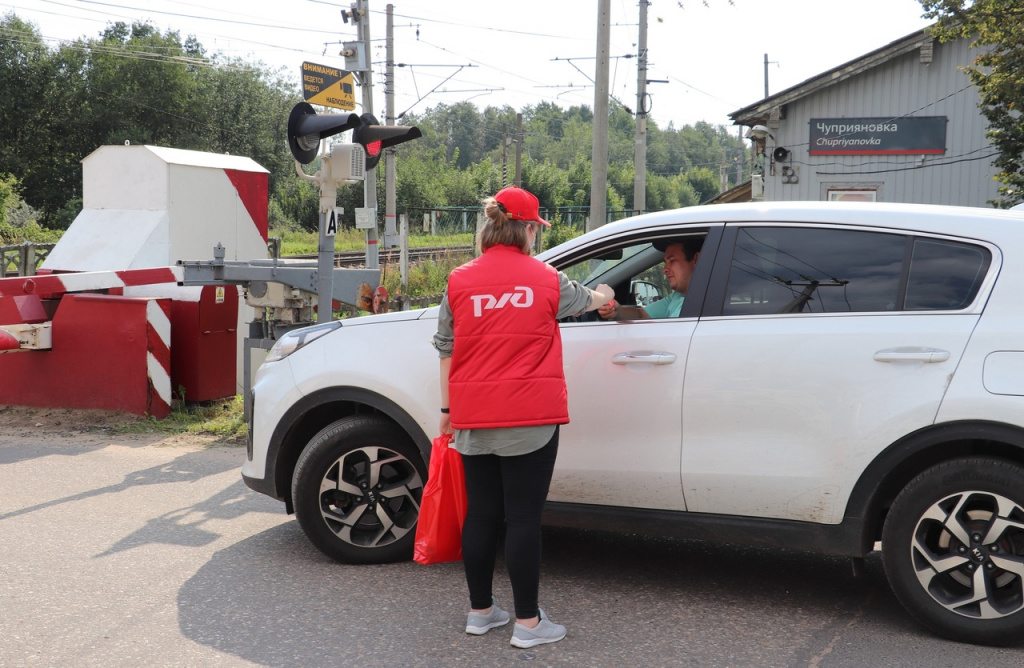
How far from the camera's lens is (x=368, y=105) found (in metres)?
15.1

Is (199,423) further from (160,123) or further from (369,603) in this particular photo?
(160,123)

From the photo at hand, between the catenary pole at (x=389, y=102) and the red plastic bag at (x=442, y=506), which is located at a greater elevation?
the catenary pole at (x=389, y=102)

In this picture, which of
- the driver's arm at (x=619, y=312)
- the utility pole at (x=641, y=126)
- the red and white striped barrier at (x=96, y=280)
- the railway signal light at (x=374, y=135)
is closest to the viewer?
the driver's arm at (x=619, y=312)

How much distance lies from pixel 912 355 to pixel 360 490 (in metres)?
2.53

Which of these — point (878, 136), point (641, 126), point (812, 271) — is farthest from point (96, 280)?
point (641, 126)

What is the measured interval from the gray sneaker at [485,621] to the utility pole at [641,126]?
20.0m

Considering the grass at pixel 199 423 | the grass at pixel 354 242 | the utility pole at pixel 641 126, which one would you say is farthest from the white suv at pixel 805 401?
the grass at pixel 354 242

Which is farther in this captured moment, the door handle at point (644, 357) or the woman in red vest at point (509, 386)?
the door handle at point (644, 357)

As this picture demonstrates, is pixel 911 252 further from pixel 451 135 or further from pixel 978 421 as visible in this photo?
pixel 451 135

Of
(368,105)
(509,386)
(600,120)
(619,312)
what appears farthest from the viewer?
(600,120)

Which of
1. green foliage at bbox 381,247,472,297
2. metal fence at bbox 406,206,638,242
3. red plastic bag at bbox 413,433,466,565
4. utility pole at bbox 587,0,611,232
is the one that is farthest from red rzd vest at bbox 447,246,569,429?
metal fence at bbox 406,206,638,242

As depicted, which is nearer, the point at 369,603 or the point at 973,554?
the point at 973,554

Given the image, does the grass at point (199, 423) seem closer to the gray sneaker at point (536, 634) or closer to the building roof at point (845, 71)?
the gray sneaker at point (536, 634)

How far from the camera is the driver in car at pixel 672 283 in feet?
14.3
